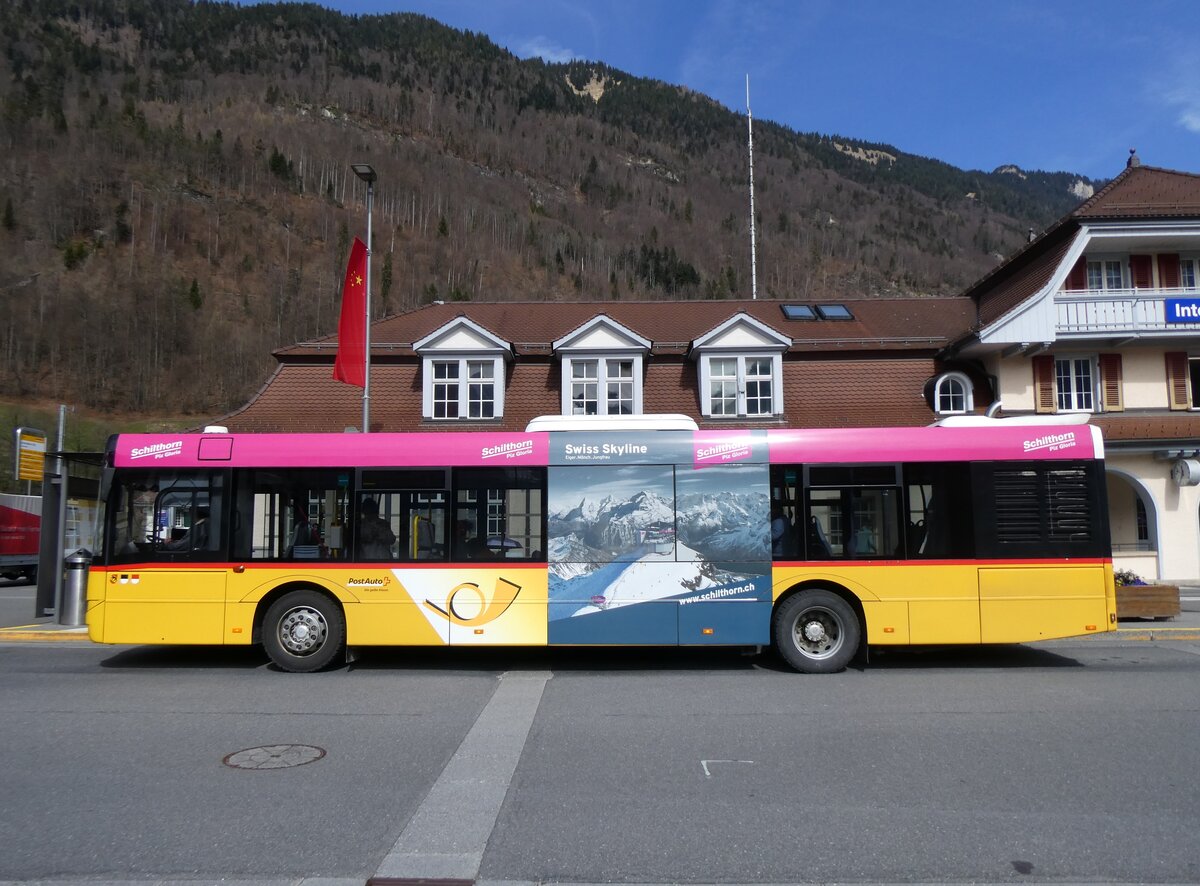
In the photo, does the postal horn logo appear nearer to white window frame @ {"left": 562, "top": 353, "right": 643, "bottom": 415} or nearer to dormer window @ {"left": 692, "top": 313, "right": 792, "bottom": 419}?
white window frame @ {"left": 562, "top": 353, "right": 643, "bottom": 415}

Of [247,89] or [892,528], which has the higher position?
[247,89]

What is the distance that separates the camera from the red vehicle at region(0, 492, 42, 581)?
2742cm

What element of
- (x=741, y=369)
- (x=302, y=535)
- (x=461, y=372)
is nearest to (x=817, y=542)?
(x=302, y=535)

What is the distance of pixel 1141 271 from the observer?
24203mm

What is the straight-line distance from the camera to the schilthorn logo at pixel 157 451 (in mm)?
10477

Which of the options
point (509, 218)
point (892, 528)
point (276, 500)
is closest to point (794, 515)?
point (892, 528)

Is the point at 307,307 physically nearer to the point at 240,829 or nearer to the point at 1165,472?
the point at 1165,472

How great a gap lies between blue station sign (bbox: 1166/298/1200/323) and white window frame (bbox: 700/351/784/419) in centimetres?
1059

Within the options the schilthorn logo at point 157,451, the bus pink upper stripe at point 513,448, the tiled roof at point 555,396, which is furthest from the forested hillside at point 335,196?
the bus pink upper stripe at point 513,448

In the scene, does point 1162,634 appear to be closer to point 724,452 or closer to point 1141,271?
point 724,452

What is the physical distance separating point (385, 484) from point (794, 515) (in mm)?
5058

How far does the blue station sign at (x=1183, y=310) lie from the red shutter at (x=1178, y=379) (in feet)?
4.07

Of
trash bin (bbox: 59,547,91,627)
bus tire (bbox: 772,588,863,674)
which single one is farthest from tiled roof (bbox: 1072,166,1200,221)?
trash bin (bbox: 59,547,91,627)

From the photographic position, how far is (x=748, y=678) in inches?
390
